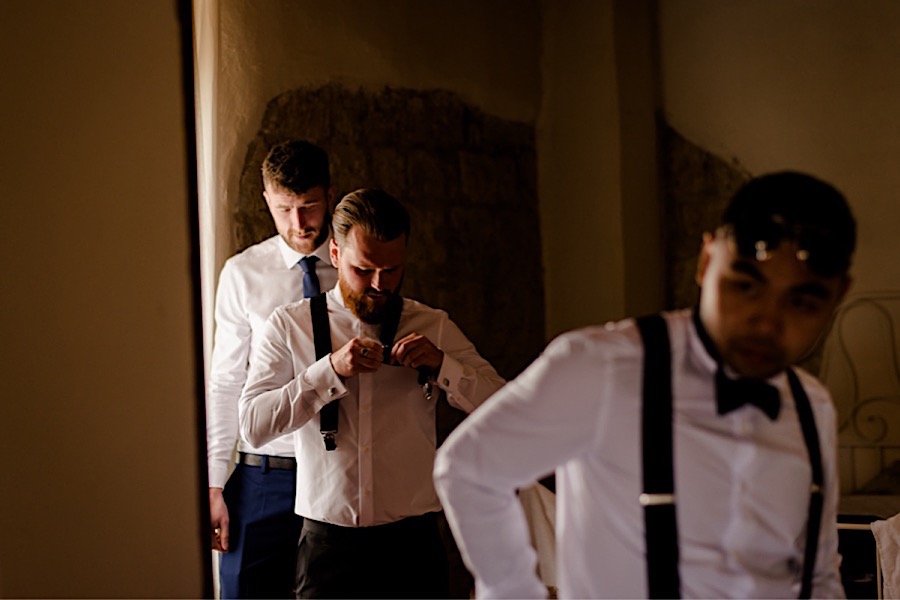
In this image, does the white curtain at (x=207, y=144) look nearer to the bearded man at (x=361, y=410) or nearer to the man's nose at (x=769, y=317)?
the bearded man at (x=361, y=410)

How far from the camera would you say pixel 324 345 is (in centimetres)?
203

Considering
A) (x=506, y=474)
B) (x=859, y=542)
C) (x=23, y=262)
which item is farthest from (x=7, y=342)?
Result: (x=859, y=542)

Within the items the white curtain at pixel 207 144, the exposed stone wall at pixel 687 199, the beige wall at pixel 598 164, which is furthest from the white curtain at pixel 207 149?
the exposed stone wall at pixel 687 199

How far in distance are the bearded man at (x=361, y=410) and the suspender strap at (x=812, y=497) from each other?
36.1 inches

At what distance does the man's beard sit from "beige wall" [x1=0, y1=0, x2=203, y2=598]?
1.24 feet

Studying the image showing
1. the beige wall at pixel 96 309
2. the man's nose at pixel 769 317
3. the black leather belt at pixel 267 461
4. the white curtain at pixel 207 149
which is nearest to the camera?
the man's nose at pixel 769 317

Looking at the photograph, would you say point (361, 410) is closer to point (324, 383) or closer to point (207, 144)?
point (324, 383)

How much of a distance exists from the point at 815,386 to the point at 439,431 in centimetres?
182

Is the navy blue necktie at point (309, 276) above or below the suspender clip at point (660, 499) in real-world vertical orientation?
above

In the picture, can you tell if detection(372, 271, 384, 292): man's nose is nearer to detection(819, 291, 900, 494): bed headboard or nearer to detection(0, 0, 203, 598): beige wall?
detection(0, 0, 203, 598): beige wall

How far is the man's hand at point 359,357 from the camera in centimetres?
184

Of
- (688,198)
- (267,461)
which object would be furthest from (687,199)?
(267,461)

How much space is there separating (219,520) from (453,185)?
1602 mm

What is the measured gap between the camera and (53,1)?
5.42 feet
